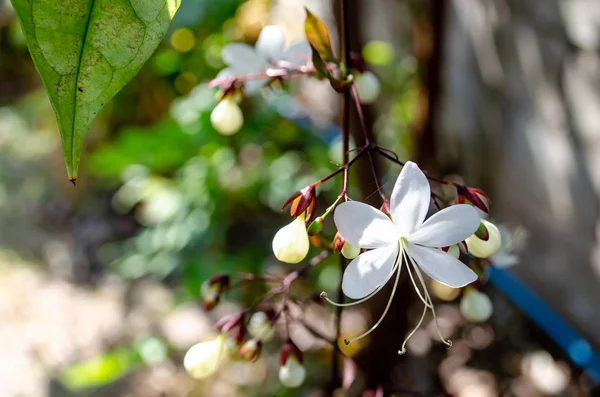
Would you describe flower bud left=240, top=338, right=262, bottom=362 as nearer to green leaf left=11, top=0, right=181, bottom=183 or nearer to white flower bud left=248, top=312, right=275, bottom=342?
white flower bud left=248, top=312, right=275, bottom=342

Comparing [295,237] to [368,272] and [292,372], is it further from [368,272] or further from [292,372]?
[292,372]

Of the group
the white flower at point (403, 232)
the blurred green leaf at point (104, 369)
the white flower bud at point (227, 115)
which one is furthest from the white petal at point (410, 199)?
the blurred green leaf at point (104, 369)

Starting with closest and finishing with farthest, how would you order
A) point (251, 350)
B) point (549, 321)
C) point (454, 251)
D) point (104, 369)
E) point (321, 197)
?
point (454, 251), point (251, 350), point (104, 369), point (549, 321), point (321, 197)

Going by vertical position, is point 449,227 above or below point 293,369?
above

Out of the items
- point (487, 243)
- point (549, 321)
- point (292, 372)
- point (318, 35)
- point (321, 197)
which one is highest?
point (318, 35)

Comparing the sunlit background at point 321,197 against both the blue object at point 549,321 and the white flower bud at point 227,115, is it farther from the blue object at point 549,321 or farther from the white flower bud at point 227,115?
the white flower bud at point 227,115

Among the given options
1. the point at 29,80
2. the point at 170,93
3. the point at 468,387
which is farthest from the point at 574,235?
the point at 29,80

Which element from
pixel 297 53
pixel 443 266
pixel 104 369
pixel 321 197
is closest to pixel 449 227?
pixel 443 266

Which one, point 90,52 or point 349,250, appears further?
point 349,250
